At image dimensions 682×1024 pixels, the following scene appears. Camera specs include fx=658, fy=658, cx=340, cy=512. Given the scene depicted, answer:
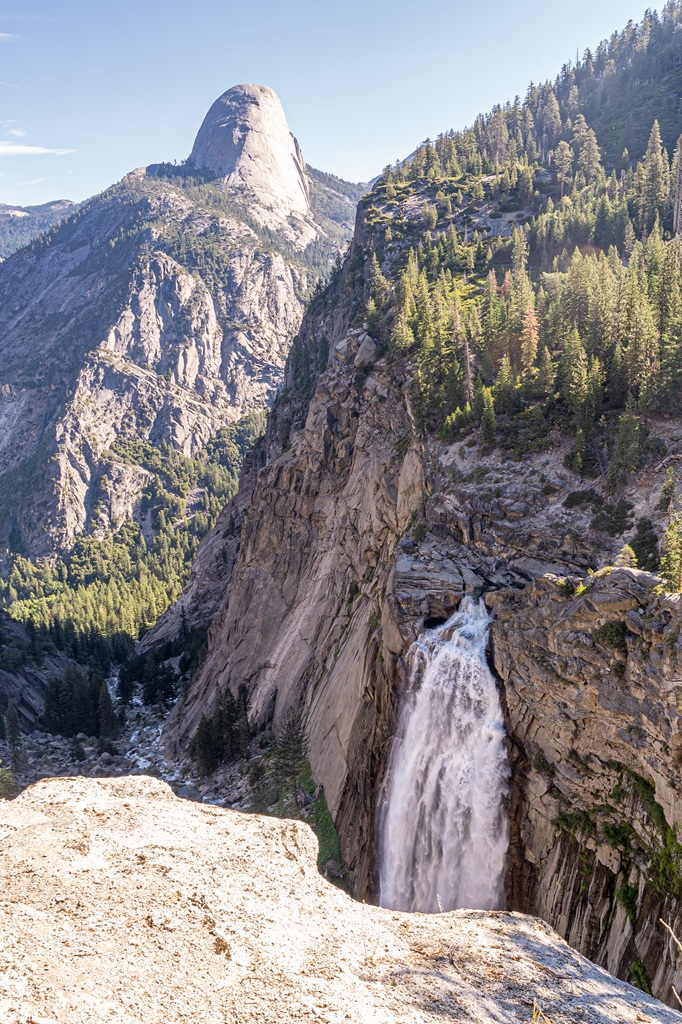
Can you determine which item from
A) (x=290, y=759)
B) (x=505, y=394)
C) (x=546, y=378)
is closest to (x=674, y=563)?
(x=505, y=394)

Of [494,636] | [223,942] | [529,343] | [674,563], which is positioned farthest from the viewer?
[529,343]

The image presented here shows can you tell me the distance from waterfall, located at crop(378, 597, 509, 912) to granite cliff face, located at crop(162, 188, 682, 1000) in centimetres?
108

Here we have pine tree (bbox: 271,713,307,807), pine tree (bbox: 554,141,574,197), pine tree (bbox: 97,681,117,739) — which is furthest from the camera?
pine tree (bbox: 554,141,574,197)

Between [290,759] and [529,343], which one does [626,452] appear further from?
[290,759]

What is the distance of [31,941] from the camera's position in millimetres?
9031

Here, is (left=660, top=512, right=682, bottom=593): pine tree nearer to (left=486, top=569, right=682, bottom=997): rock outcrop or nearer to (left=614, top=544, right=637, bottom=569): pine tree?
(left=486, top=569, right=682, bottom=997): rock outcrop

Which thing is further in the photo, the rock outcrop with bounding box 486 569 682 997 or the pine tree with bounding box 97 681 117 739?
the pine tree with bounding box 97 681 117 739

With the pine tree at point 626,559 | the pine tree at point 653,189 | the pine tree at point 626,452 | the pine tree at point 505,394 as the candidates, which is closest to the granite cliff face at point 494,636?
the pine tree at point 626,559

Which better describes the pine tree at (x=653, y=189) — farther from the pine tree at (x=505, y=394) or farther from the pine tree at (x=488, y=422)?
the pine tree at (x=488, y=422)

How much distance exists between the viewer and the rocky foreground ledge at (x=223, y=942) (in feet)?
28.2

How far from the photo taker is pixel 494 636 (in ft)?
119

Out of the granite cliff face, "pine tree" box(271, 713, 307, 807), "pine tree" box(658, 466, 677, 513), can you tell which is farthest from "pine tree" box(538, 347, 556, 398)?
"pine tree" box(271, 713, 307, 807)

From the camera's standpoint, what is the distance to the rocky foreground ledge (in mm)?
8609

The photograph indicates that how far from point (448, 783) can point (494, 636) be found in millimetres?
8283
